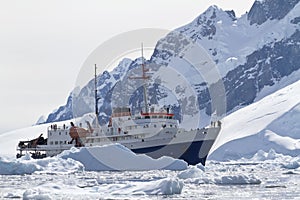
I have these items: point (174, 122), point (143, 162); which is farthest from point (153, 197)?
point (174, 122)

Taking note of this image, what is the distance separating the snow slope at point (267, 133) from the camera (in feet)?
439

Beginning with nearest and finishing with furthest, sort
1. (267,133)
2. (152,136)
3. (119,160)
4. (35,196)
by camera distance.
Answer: (35,196)
(119,160)
(152,136)
(267,133)

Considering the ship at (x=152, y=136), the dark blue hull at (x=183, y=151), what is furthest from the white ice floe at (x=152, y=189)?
the ship at (x=152, y=136)

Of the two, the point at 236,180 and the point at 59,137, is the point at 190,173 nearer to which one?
the point at 236,180

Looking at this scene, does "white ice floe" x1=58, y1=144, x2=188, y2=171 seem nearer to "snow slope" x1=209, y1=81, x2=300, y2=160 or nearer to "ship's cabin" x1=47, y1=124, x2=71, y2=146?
"ship's cabin" x1=47, y1=124, x2=71, y2=146

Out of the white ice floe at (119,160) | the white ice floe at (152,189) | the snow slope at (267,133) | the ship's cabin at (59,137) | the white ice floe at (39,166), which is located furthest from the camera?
the snow slope at (267,133)

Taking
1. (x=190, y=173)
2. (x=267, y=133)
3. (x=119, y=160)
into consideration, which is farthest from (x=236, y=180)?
(x=267, y=133)

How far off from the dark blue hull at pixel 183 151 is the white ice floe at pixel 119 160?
5915mm

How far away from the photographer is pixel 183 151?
64250mm

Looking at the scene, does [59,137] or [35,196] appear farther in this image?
[59,137]

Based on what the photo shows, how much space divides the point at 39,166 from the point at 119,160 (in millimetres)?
7277

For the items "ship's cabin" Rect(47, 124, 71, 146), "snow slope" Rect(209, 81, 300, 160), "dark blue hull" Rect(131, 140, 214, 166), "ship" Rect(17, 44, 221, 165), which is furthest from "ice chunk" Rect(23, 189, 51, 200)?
"snow slope" Rect(209, 81, 300, 160)

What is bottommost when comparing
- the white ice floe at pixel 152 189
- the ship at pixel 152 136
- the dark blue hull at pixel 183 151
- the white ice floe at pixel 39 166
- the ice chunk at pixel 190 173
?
the white ice floe at pixel 152 189

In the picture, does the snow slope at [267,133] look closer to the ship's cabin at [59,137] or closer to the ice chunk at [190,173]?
the ship's cabin at [59,137]
